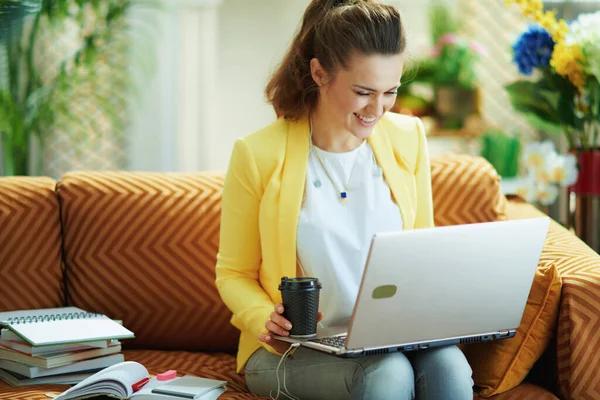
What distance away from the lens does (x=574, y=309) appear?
1.75 meters

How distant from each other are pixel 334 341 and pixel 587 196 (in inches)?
47.1

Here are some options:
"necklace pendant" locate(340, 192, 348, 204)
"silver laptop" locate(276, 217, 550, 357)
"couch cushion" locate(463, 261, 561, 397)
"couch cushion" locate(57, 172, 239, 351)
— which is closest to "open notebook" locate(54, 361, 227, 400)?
"silver laptop" locate(276, 217, 550, 357)

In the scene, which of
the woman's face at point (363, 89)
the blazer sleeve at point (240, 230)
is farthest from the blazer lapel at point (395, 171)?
the blazer sleeve at point (240, 230)

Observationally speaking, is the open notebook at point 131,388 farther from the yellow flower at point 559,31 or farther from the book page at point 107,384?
the yellow flower at point 559,31

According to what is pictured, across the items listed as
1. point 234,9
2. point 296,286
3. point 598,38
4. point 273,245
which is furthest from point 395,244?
point 234,9

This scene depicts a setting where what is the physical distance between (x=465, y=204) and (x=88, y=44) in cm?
180

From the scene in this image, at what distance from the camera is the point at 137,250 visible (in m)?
Result: 2.14

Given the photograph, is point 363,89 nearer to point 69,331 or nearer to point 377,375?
point 377,375

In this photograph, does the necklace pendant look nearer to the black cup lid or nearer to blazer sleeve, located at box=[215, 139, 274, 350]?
blazer sleeve, located at box=[215, 139, 274, 350]

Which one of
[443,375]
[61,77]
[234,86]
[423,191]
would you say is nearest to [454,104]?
[234,86]

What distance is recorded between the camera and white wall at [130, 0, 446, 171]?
372 centimetres

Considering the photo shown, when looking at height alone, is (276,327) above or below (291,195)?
below

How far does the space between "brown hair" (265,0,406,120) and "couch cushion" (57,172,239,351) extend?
0.42 m

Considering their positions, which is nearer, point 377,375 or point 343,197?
point 377,375
